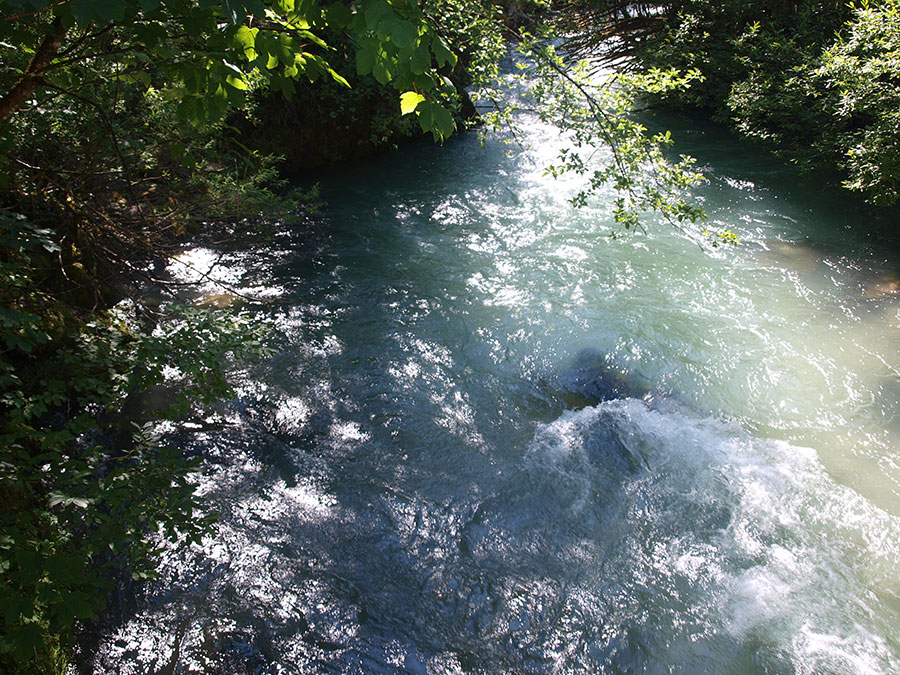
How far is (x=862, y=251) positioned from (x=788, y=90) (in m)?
3.60

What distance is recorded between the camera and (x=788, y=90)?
31.6ft

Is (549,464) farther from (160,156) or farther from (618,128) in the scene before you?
(160,156)

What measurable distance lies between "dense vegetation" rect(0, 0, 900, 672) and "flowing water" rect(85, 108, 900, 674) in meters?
0.74

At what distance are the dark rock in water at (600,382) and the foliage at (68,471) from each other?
3.18 meters

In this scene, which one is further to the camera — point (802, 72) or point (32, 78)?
point (802, 72)

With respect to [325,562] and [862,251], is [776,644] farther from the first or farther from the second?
[862,251]

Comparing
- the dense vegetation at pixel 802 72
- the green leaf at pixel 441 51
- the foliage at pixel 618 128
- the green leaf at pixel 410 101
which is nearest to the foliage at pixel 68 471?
the green leaf at pixel 410 101

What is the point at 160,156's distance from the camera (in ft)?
20.5

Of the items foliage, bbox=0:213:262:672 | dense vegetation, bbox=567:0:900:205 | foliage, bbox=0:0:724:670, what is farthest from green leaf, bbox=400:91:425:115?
dense vegetation, bbox=567:0:900:205

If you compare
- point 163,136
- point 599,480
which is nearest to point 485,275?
point 599,480

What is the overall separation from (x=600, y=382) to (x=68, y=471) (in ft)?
14.7

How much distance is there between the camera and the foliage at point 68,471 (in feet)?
6.91

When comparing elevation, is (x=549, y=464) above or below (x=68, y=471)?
below

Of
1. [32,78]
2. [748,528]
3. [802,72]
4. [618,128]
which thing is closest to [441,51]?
[32,78]
